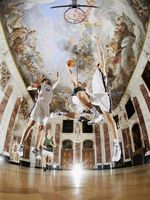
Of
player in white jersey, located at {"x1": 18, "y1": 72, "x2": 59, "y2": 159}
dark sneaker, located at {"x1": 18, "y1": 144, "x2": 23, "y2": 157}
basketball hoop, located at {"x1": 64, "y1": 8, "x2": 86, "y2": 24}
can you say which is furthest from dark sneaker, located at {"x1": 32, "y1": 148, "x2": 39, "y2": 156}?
basketball hoop, located at {"x1": 64, "y1": 8, "x2": 86, "y2": 24}

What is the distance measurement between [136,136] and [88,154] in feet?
7.26

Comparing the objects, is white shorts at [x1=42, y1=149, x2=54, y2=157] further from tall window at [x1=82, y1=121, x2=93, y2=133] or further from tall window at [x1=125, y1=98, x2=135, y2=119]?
tall window at [x1=125, y1=98, x2=135, y2=119]

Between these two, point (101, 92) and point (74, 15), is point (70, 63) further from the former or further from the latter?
point (74, 15)

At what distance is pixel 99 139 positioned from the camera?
1496cm

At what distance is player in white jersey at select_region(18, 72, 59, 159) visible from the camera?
13.8m

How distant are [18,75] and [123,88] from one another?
14.3ft

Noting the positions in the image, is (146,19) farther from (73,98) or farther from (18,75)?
(18,75)

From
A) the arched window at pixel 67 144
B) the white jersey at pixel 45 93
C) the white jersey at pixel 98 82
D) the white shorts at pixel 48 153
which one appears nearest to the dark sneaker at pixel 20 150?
the white shorts at pixel 48 153

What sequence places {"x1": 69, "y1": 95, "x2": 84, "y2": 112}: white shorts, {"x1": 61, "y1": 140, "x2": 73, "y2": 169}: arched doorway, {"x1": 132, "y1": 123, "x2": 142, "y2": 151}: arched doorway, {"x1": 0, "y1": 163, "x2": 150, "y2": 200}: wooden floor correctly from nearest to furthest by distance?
{"x1": 0, "y1": 163, "x2": 150, "y2": 200}: wooden floor, {"x1": 69, "y1": 95, "x2": 84, "y2": 112}: white shorts, {"x1": 132, "y1": 123, "x2": 142, "y2": 151}: arched doorway, {"x1": 61, "y1": 140, "x2": 73, "y2": 169}: arched doorway

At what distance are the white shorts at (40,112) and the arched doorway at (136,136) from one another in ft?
12.0

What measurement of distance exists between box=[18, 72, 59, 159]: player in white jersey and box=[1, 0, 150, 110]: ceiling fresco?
44 centimetres

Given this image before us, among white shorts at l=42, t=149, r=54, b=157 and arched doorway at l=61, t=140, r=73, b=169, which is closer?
white shorts at l=42, t=149, r=54, b=157

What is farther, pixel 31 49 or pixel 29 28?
pixel 31 49

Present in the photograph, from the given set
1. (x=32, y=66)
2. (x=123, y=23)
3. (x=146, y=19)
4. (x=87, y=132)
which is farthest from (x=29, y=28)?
(x=87, y=132)
